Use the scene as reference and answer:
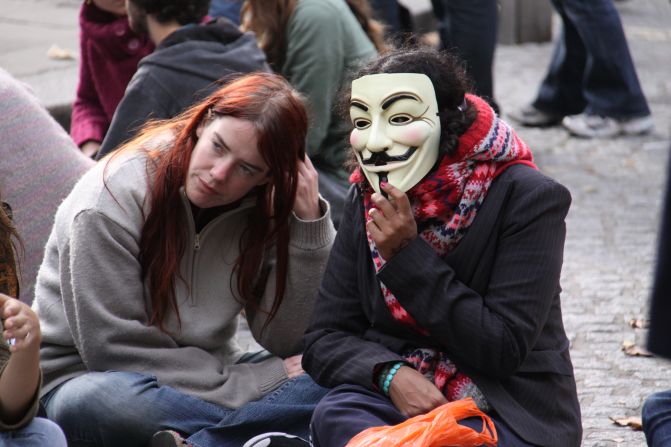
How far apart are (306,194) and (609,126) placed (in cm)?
387

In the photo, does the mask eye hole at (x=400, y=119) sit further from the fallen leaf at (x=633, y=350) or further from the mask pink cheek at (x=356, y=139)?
the fallen leaf at (x=633, y=350)

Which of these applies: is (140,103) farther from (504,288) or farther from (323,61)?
(504,288)

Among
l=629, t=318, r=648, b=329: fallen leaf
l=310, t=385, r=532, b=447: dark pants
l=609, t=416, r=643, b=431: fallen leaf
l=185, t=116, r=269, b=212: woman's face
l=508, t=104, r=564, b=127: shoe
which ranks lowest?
l=508, t=104, r=564, b=127: shoe

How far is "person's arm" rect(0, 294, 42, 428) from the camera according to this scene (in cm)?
239

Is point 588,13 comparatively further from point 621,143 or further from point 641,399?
point 641,399

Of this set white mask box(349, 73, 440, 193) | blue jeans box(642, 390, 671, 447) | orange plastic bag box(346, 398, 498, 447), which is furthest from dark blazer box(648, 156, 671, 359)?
white mask box(349, 73, 440, 193)

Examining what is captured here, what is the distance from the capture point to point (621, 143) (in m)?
6.60

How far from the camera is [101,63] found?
447cm

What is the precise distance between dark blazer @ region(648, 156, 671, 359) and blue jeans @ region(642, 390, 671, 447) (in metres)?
0.88

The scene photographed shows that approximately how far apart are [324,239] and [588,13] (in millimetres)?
3745

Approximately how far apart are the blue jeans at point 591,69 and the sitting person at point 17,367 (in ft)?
14.7

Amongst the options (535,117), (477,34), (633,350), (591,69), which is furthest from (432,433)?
(535,117)

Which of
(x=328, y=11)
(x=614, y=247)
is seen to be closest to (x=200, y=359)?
(x=328, y=11)

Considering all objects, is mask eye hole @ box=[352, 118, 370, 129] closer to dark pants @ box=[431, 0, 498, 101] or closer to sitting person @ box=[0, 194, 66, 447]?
sitting person @ box=[0, 194, 66, 447]
